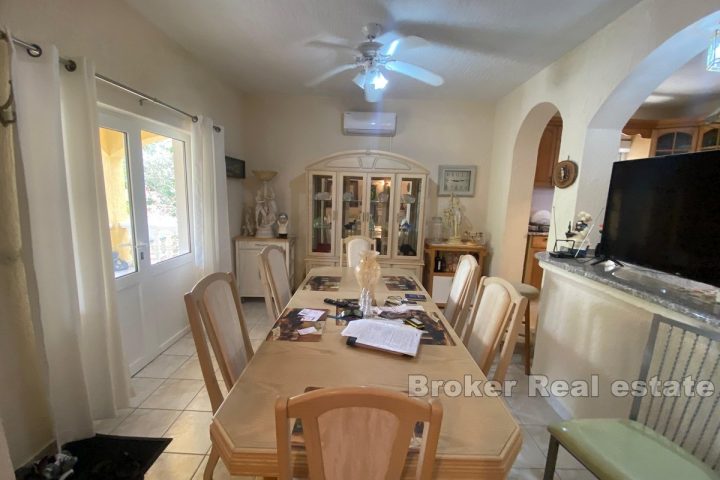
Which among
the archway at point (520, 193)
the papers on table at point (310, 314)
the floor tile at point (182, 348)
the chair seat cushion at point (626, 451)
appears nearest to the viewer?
the chair seat cushion at point (626, 451)

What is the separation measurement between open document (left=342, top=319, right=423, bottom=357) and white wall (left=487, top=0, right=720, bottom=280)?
1676mm

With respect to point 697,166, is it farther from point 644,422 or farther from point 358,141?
point 358,141

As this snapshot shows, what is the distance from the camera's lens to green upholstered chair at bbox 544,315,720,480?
3.43 ft

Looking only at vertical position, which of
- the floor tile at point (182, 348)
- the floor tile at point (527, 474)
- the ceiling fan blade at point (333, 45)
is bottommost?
the floor tile at point (527, 474)

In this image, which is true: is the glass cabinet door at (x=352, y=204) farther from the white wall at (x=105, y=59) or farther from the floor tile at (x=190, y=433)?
the floor tile at (x=190, y=433)

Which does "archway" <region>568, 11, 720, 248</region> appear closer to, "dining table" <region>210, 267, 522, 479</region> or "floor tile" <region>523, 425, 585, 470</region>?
"floor tile" <region>523, 425, 585, 470</region>

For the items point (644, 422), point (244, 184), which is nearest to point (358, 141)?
point (244, 184)

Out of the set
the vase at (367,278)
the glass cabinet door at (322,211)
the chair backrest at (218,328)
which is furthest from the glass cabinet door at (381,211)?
the chair backrest at (218,328)

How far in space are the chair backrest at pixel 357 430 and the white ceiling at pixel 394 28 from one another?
2055 millimetres

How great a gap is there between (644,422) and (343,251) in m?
2.21

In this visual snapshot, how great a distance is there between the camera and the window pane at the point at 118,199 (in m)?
1.97

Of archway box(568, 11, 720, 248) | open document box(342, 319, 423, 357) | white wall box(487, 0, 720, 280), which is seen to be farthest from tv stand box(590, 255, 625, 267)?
open document box(342, 319, 423, 357)

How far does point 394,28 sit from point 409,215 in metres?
1.92

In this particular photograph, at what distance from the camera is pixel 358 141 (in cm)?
380
